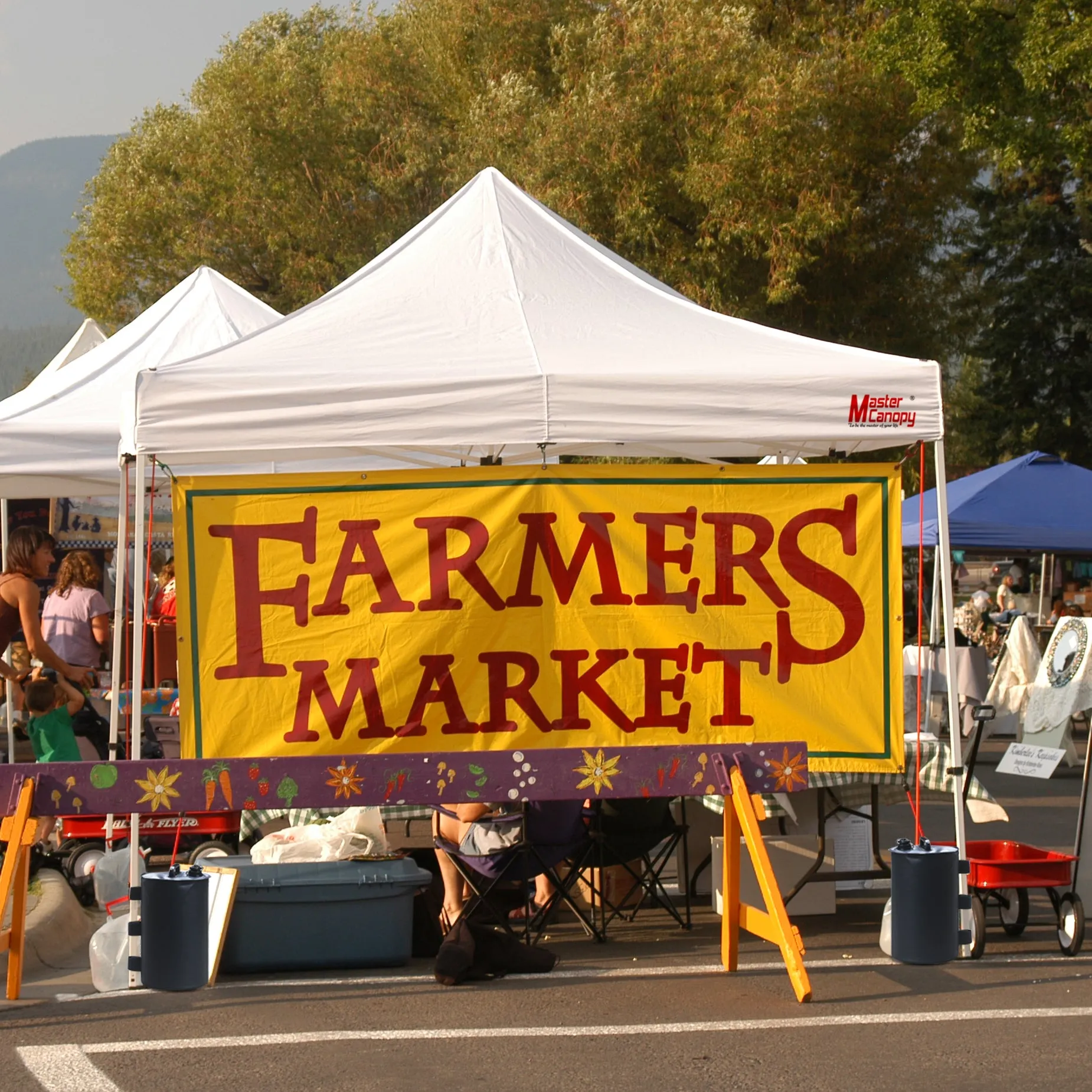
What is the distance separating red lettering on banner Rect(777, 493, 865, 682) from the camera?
6.98m

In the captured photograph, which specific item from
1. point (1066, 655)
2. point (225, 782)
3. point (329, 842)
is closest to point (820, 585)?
point (329, 842)

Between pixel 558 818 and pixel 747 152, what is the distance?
19016mm

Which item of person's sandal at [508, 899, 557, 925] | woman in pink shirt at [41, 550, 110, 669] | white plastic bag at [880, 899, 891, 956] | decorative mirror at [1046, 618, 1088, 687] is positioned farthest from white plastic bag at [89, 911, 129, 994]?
decorative mirror at [1046, 618, 1088, 687]

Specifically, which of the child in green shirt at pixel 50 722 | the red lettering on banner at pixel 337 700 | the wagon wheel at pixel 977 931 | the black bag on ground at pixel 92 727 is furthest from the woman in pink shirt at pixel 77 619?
the wagon wheel at pixel 977 931

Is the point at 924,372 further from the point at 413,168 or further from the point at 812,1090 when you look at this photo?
the point at 413,168

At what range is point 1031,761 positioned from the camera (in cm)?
748

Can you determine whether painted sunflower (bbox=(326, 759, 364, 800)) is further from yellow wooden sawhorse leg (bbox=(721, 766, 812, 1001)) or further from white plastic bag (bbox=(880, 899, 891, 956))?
white plastic bag (bbox=(880, 899, 891, 956))

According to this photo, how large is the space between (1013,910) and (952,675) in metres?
1.27

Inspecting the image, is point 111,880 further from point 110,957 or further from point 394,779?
point 394,779

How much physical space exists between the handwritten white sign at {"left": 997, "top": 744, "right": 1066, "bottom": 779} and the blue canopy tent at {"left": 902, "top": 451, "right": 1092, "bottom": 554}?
844 centimetres

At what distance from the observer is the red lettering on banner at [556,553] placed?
6.90 metres

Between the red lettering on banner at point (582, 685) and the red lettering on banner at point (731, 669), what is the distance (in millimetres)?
345

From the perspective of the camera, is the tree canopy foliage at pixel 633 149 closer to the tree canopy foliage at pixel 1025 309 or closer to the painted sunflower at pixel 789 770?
the tree canopy foliage at pixel 1025 309

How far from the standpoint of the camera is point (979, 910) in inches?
261
